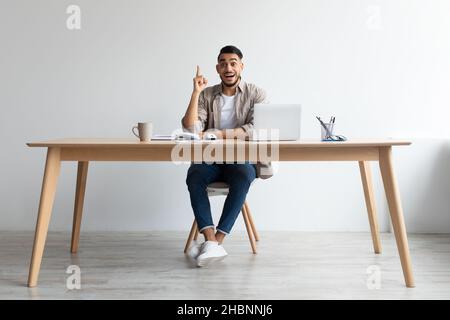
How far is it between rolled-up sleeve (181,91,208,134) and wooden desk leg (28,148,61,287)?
78 cm

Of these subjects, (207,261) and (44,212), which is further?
(207,261)

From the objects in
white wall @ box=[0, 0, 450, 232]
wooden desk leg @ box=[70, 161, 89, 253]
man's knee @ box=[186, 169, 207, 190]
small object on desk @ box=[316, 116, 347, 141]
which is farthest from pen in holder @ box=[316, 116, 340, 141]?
wooden desk leg @ box=[70, 161, 89, 253]

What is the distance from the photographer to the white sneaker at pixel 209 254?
8.86ft

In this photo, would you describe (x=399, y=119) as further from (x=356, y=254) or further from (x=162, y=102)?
(x=162, y=102)

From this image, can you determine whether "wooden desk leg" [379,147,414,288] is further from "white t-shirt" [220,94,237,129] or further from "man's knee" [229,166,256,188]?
"white t-shirt" [220,94,237,129]

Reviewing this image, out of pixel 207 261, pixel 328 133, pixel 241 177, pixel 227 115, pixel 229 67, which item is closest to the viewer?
pixel 328 133

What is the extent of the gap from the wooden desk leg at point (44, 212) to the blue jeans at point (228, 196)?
2.34 ft

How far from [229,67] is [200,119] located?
0.32m

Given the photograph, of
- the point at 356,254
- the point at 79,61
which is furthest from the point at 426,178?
the point at 79,61

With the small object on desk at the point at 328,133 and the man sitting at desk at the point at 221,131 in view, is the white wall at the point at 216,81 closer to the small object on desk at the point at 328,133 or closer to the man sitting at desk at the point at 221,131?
the man sitting at desk at the point at 221,131

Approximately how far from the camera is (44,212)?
248cm

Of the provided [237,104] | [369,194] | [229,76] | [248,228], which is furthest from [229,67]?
[369,194]

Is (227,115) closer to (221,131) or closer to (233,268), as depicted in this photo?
(221,131)

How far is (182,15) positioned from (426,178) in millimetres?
1954
